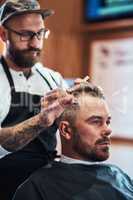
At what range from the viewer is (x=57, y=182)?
175cm

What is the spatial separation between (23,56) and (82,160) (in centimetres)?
53

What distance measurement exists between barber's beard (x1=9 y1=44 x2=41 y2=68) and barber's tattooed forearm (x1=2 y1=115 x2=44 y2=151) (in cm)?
33

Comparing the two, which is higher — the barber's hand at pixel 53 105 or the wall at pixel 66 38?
the wall at pixel 66 38

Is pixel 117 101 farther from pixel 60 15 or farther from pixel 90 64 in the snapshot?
pixel 60 15

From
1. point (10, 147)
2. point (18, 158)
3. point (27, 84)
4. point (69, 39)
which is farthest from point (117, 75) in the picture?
point (10, 147)

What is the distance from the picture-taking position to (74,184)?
1752mm

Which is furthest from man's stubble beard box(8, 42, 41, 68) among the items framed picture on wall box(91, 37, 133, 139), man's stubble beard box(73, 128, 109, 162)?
framed picture on wall box(91, 37, 133, 139)

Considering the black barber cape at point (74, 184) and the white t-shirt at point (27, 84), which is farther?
the white t-shirt at point (27, 84)

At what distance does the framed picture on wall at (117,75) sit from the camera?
3236 millimetres

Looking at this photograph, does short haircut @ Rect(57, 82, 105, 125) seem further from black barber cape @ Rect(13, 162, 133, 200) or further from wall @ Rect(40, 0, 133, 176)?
wall @ Rect(40, 0, 133, 176)

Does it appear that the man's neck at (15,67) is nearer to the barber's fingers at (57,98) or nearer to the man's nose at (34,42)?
the man's nose at (34,42)

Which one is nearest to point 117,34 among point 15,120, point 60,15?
point 60,15

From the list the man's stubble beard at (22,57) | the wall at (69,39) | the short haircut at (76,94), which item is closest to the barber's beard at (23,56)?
the man's stubble beard at (22,57)

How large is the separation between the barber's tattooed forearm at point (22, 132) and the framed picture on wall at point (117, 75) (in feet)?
4.74
